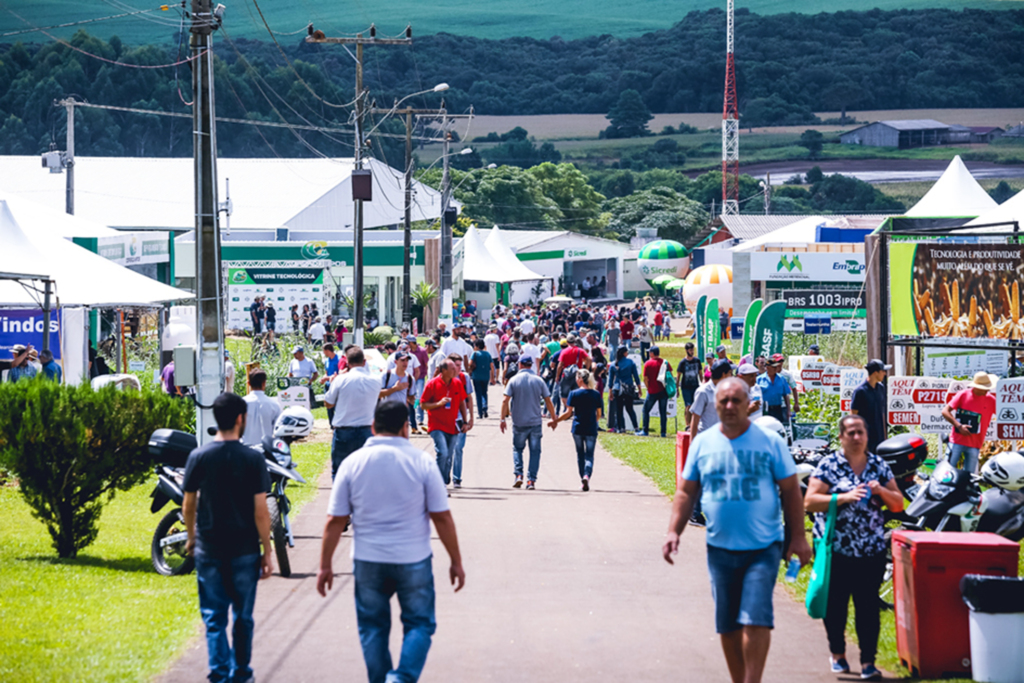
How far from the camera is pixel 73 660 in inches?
271

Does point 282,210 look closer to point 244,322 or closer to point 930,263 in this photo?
point 244,322

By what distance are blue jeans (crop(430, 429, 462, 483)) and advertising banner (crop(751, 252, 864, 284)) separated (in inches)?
667

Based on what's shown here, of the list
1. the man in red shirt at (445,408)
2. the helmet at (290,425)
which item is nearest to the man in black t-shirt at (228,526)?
the helmet at (290,425)

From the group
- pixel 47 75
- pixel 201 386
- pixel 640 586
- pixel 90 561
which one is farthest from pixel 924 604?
pixel 47 75

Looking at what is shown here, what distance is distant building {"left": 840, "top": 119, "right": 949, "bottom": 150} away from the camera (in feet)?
561

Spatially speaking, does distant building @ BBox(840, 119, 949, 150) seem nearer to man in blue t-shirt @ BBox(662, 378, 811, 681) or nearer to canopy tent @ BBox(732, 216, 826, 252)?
canopy tent @ BBox(732, 216, 826, 252)

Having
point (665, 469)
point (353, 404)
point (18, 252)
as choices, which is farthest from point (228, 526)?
point (18, 252)

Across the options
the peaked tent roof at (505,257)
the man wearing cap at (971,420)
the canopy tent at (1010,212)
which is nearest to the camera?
the man wearing cap at (971,420)

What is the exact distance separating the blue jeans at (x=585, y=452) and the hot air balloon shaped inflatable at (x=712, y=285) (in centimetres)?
3429

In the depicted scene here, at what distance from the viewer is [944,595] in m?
6.70

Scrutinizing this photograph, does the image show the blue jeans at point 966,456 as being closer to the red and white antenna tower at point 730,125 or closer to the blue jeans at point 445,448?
the blue jeans at point 445,448

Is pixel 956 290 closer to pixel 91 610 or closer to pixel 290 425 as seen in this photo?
pixel 290 425

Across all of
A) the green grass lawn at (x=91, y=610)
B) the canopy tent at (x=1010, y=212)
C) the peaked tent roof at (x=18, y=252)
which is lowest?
the green grass lawn at (x=91, y=610)

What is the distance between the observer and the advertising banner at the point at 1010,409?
1184 centimetres
